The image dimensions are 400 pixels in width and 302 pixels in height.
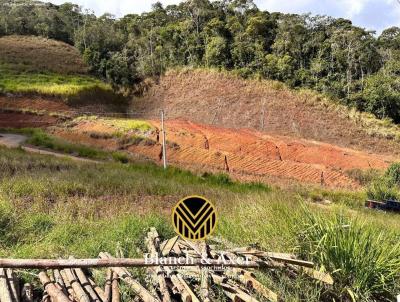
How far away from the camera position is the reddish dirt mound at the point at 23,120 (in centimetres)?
4106

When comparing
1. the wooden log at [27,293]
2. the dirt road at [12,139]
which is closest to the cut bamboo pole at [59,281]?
the wooden log at [27,293]

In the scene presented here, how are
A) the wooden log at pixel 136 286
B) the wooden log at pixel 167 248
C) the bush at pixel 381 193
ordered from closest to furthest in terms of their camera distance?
the wooden log at pixel 136 286, the wooden log at pixel 167 248, the bush at pixel 381 193

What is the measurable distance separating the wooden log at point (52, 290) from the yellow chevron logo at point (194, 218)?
1333 mm

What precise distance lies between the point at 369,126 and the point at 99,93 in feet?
94.6

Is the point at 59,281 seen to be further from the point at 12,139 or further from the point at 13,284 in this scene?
the point at 12,139

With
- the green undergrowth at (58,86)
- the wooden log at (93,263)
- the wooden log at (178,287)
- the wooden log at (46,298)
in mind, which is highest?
the wooden log at (93,263)

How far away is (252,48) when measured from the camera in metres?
52.7

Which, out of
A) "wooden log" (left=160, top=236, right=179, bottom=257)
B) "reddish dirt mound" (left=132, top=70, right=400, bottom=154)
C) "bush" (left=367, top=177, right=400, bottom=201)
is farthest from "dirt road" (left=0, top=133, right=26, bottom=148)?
"wooden log" (left=160, top=236, right=179, bottom=257)

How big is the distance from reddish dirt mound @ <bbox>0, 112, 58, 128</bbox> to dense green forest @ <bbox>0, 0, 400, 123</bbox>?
48.6 ft

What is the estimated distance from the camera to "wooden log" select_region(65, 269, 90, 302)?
13.2 ft

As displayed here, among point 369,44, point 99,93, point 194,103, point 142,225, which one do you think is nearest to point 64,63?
point 99,93

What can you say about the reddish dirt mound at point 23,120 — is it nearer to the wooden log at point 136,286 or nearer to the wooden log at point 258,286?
the wooden log at point 136,286

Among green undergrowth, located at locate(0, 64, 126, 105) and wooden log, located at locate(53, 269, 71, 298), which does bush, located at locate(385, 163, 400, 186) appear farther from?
green undergrowth, located at locate(0, 64, 126, 105)

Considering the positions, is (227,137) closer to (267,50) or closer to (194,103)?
(194,103)
